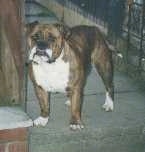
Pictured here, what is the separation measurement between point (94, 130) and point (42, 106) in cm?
60

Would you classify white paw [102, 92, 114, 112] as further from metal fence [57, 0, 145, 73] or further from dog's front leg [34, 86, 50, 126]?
metal fence [57, 0, 145, 73]

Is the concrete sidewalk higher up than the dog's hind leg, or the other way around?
the dog's hind leg

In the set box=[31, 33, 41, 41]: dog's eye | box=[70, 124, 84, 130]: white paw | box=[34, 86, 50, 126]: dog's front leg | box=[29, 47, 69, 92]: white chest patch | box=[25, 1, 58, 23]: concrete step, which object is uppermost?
box=[31, 33, 41, 41]: dog's eye

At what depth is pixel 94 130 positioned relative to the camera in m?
5.24

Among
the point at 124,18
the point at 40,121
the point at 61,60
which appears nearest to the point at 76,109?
the point at 40,121

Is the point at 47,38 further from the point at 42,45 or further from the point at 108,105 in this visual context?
the point at 108,105

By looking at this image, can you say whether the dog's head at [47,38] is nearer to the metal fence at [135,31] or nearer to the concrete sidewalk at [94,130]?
the concrete sidewalk at [94,130]

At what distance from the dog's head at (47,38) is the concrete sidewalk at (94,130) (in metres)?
0.78

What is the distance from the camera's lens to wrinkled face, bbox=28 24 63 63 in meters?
4.83

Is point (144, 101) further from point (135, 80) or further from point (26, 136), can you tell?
point (26, 136)

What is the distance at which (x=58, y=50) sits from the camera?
4.96 metres

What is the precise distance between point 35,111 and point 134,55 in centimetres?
221

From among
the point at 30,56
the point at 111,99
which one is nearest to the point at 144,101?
the point at 111,99

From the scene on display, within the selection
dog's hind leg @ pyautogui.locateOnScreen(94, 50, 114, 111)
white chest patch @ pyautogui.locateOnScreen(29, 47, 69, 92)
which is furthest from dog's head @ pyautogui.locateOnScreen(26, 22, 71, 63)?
dog's hind leg @ pyautogui.locateOnScreen(94, 50, 114, 111)
